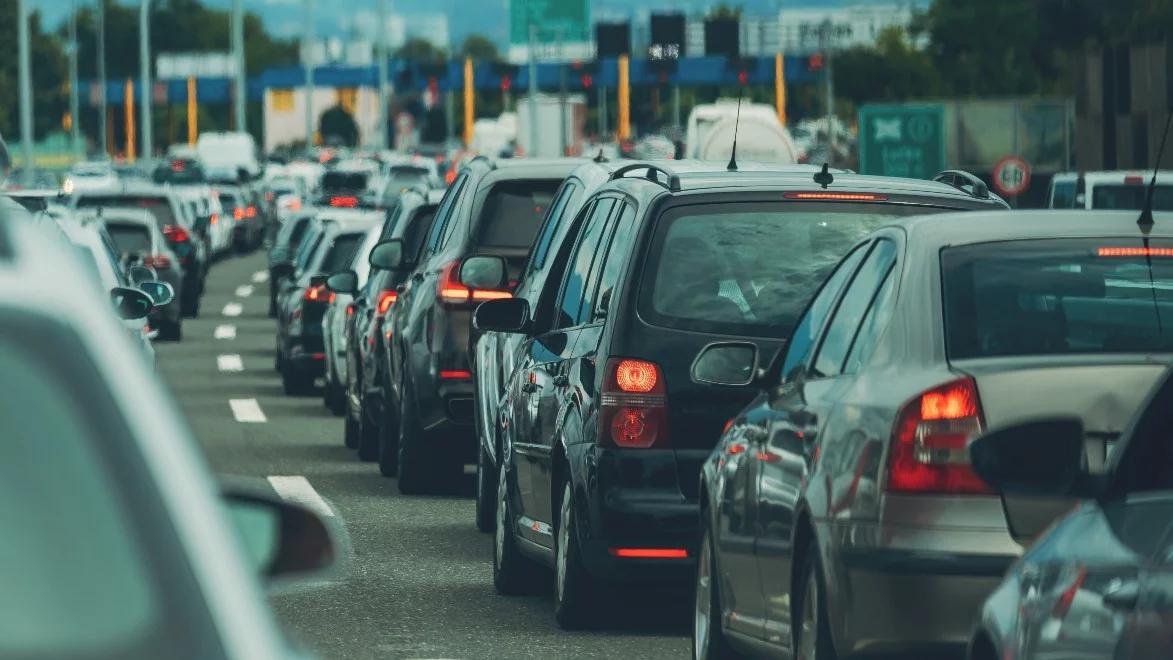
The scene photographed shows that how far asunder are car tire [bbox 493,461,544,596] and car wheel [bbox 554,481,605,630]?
863 millimetres

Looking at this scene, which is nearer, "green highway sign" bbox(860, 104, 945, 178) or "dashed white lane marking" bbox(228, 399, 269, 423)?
"dashed white lane marking" bbox(228, 399, 269, 423)

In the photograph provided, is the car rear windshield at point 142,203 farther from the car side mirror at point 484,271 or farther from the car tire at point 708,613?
the car tire at point 708,613

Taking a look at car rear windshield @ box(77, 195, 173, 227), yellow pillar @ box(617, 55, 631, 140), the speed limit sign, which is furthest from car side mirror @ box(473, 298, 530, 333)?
yellow pillar @ box(617, 55, 631, 140)

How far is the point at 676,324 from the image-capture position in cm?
900

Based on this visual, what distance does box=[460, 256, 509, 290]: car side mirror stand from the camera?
12.2 m

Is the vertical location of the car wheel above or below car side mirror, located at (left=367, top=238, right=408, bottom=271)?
below

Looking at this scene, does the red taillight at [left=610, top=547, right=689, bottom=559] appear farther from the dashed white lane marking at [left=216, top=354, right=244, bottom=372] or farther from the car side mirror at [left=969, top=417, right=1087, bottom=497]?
the dashed white lane marking at [left=216, top=354, right=244, bottom=372]

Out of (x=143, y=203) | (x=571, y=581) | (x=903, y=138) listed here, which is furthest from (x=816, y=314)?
(x=903, y=138)

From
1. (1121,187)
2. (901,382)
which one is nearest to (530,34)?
(1121,187)

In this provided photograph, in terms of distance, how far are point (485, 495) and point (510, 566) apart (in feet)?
7.06

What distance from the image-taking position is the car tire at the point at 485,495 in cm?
1255

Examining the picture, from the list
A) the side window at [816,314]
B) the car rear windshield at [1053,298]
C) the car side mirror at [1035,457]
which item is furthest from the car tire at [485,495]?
the car side mirror at [1035,457]

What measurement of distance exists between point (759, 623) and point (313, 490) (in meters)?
7.99

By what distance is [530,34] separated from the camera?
65.1 metres
